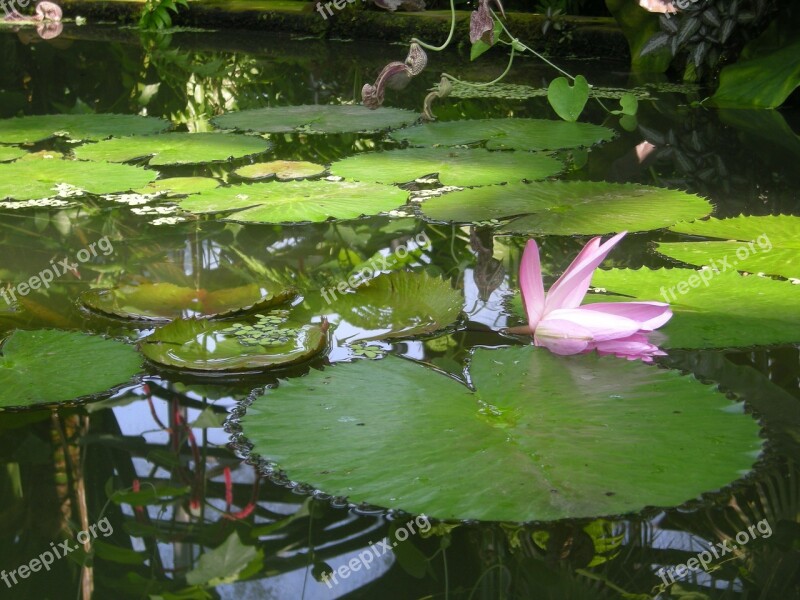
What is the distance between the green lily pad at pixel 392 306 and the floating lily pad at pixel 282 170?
2.89ft

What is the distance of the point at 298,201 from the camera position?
2.15 meters

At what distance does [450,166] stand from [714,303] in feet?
3.64

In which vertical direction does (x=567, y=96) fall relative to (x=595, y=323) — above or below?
above

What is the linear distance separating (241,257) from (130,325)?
385 millimetres

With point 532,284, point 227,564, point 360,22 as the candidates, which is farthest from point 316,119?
point 360,22

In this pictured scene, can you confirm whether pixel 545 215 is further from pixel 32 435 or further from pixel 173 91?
pixel 173 91

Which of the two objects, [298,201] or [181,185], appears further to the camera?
Answer: [181,185]

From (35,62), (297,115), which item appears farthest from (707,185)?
(35,62)

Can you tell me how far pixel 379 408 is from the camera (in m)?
1.13

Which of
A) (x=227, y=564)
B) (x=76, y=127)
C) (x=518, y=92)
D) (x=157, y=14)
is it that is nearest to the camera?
(x=227, y=564)

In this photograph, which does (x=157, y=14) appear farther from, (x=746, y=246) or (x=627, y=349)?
(x=627, y=349)

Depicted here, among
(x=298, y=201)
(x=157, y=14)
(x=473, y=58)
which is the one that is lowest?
(x=298, y=201)

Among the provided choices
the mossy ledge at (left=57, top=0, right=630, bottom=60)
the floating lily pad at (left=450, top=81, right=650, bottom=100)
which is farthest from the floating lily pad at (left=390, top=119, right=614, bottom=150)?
the mossy ledge at (left=57, top=0, right=630, bottom=60)

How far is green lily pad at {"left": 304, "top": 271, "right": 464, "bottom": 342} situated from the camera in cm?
145
